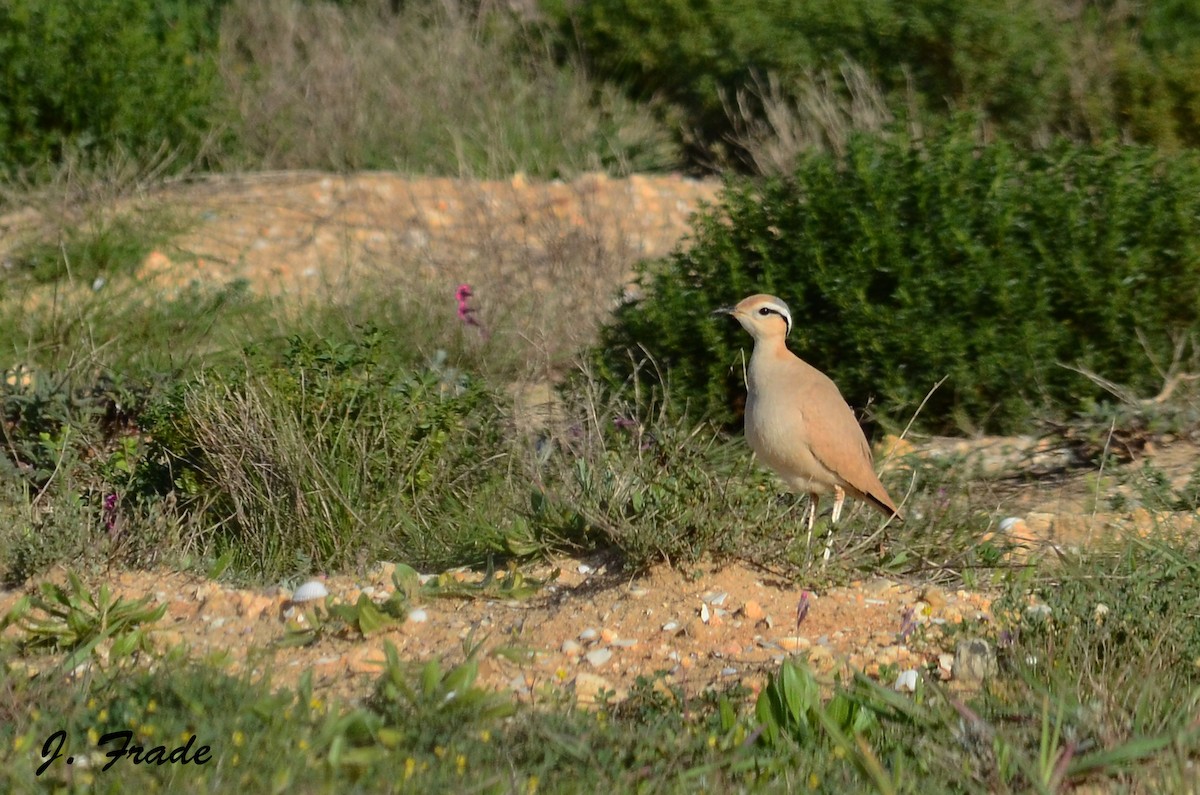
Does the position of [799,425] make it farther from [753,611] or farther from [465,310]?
[465,310]

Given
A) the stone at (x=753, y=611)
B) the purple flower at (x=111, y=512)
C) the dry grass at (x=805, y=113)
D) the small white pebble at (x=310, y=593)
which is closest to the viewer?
the stone at (x=753, y=611)

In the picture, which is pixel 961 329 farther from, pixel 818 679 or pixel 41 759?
pixel 41 759

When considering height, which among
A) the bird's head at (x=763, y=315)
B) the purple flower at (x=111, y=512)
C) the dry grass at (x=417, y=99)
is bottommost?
the dry grass at (x=417, y=99)

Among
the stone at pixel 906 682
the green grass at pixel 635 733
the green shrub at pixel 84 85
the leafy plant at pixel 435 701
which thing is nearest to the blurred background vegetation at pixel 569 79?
the green shrub at pixel 84 85

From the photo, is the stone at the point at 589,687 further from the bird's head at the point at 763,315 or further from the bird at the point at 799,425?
the bird's head at the point at 763,315

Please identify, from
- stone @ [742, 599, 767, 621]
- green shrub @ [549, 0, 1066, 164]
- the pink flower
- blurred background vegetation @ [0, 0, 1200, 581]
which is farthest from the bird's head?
green shrub @ [549, 0, 1066, 164]

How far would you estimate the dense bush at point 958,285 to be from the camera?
6461 millimetres

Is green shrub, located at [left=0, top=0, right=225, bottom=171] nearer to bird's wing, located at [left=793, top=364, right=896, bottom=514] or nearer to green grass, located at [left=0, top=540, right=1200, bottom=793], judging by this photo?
bird's wing, located at [left=793, top=364, right=896, bottom=514]
